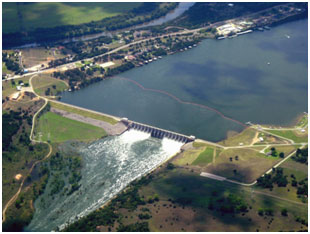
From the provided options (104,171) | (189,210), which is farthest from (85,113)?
(189,210)

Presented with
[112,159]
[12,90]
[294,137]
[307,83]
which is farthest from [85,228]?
[307,83]

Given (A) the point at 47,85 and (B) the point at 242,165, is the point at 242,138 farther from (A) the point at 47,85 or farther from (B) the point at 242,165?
(A) the point at 47,85

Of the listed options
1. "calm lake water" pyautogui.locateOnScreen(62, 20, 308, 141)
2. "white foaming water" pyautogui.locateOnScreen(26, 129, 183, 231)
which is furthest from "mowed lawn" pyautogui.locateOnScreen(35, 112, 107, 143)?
"calm lake water" pyautogui.locateOnScreen(62, 20, 308, 141)

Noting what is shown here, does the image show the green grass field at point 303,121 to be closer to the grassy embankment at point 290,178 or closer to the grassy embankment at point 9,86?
the grassy embankment at point 290,178

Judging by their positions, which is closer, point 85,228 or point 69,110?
point 85,228

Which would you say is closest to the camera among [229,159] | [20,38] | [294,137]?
→ [229,159]

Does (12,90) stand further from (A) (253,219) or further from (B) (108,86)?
(A) (253,219)


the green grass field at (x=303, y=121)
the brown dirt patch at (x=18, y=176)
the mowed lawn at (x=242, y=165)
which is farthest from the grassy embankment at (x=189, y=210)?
the green grass field at (x=303, y=121)
